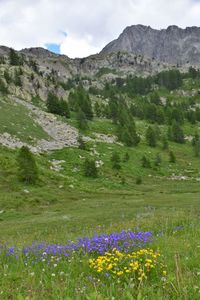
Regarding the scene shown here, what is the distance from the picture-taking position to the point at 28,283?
6.11 metres

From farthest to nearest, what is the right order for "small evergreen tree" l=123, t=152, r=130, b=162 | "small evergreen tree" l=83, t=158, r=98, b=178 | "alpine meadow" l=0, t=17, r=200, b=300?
1. "small evergreen tree" l=123, t=152, r=130, b=162
2. "small evergreen tree" l=83, t=158, r=98, b=178
3. "alpine meadow" l=0, t=17, r=200, b=300

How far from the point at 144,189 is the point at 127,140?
36.1m

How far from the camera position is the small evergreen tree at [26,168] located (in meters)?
42.7

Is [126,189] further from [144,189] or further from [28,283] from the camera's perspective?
[28,283]

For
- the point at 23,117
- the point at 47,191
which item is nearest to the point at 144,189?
the point at 47,191

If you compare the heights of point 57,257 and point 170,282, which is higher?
point 170,282

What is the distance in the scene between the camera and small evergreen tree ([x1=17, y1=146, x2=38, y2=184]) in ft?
140

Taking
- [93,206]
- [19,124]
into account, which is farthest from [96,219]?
[19,124]

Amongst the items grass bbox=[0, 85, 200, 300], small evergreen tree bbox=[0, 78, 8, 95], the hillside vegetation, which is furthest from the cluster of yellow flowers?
small evergreen tree bbox=[0, 78, 8, 95]

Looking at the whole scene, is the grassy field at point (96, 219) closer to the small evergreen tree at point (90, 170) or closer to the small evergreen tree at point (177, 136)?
the small evergreen tree at point (90, 170)

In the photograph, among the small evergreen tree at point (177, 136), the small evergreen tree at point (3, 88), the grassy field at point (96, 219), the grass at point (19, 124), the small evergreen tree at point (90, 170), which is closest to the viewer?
the grassy field at point (96, 219)

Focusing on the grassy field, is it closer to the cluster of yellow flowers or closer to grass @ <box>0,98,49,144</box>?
the cluster of yellow flowers

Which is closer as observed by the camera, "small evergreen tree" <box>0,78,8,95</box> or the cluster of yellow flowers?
the cluster of yellow flowers

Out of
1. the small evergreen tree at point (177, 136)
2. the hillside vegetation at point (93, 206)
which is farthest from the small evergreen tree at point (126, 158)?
the small evergreen tree at point (177, 136)
